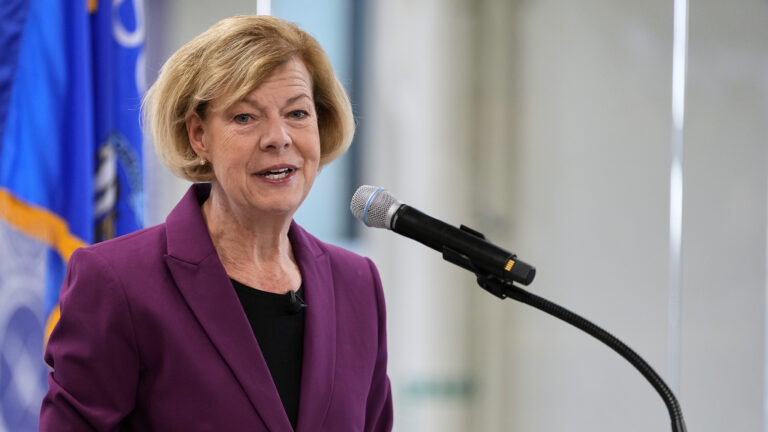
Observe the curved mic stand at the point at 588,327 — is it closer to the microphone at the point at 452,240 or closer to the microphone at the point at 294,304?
the microphone at the point at 452,240

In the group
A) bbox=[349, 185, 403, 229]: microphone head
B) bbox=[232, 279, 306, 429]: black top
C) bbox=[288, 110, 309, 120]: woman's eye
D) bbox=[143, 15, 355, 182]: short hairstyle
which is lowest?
bbox=[232, 279, 306, 429]: black top

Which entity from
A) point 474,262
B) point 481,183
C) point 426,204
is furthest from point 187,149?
point 481,183

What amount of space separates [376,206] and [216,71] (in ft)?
1.41

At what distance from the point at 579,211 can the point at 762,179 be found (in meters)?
0.81

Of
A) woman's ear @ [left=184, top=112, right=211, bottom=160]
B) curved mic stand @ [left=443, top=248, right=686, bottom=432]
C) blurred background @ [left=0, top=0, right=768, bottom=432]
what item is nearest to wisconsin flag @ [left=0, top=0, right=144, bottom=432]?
woman's ear @ [left=184, top=112, right=211, bottom=160]

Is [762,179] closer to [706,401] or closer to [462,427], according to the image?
[706,401]

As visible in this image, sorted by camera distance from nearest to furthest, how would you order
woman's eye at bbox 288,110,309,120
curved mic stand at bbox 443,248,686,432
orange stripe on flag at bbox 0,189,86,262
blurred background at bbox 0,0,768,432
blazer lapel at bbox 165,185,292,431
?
curved mic stand at bbox 443,248,686,432 < blazer lapel at bbox 165,185,292,431 < woman's eye at bbox 288,110,309,120 < orange stripe on flag at bbox 0,189,86,262 < blurred background at bbox 0,0,768,432

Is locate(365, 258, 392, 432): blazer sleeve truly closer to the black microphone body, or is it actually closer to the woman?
the woman

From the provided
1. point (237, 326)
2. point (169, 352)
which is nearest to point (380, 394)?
point (237, 326)

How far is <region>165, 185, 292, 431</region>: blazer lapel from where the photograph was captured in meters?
1.47

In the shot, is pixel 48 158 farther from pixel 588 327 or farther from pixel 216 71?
pixel 588 327

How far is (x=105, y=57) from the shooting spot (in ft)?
7.64

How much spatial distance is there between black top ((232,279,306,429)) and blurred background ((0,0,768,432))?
67.9 inches

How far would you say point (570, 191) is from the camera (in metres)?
4.08
